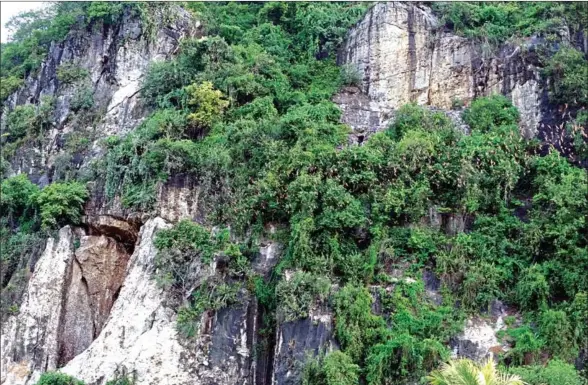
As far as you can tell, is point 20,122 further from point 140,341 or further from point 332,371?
point 332,371

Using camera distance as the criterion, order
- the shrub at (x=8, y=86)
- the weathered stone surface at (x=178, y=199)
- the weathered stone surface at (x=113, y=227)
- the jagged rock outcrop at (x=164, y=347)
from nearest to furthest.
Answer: the jagged rock outcrop at (x=164, y=347)
the weathered stone surface at (x=178, y=199)
the weathered stone surface at (x=113, y=227)
the shrub at (x=8, y=86)

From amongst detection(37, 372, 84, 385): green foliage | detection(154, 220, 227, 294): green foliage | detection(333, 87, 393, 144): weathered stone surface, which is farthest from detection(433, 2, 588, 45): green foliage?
detection(37, 372, 84, 385): green foliage

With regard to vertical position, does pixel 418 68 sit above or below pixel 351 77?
above

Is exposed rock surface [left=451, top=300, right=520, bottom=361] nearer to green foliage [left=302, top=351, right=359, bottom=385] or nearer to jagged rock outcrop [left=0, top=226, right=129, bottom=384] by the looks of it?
green foliage [left=302, top=351, right=359, bottom=385]

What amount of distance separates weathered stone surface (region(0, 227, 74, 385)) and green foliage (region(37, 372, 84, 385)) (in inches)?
65.8

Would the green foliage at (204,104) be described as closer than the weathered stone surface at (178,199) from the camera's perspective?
No

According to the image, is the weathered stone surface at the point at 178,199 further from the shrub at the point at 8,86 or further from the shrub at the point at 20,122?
the shrub at the point at 8,86

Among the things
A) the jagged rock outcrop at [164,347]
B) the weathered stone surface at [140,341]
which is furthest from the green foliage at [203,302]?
the weathered stone surface at [140,341]

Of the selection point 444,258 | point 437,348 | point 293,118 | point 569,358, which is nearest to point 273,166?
point 293,118

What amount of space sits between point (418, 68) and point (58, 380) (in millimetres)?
13556

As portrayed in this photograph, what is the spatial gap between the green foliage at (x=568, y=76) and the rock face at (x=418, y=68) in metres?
0.45

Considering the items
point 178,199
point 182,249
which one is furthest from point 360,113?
point 182,249

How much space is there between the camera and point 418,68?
22.0 meters

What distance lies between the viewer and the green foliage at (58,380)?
49.6ft
